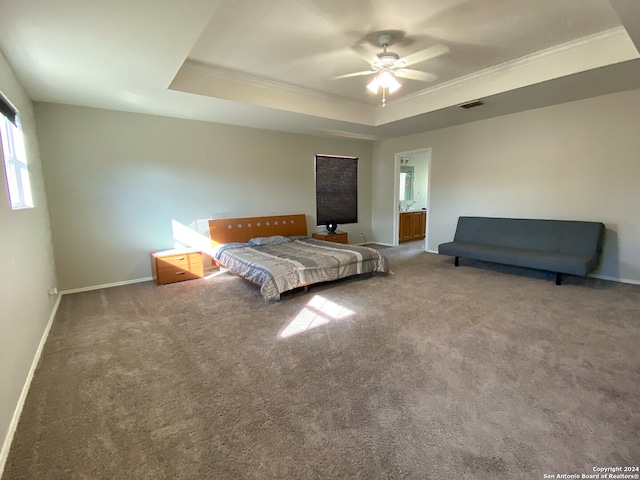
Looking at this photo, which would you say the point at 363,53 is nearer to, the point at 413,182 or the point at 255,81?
the point at 255,81

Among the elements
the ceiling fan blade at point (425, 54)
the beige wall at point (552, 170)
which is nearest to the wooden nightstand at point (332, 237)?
the beige wall at point (552, 170)

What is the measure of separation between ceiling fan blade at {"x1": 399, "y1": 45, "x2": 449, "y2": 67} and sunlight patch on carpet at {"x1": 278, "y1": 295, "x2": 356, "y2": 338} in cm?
283

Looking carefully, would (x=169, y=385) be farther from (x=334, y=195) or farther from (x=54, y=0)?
(x=334, y=195)

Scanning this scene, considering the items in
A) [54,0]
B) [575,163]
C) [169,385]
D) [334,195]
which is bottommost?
[169,385]

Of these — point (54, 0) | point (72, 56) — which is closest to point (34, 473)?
point (54, 0)

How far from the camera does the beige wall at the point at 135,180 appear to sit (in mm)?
3857

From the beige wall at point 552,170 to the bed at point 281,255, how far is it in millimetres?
2396

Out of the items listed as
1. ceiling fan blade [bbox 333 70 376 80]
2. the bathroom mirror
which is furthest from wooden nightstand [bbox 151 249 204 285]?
the bathroom mirror

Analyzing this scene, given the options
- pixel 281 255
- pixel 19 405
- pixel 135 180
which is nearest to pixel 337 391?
pixel 19 405

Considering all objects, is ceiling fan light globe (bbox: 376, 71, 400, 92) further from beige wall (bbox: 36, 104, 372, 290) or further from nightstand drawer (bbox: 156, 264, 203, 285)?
nightstand drawer (bbox: 156, 264, 203, 285)

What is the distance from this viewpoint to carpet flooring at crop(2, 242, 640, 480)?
143cm

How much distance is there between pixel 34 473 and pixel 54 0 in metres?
2.55

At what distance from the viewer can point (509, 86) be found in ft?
11.7

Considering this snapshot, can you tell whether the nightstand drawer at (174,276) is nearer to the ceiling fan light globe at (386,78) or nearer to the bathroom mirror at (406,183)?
the ceiling fan light globe at (386,78)
